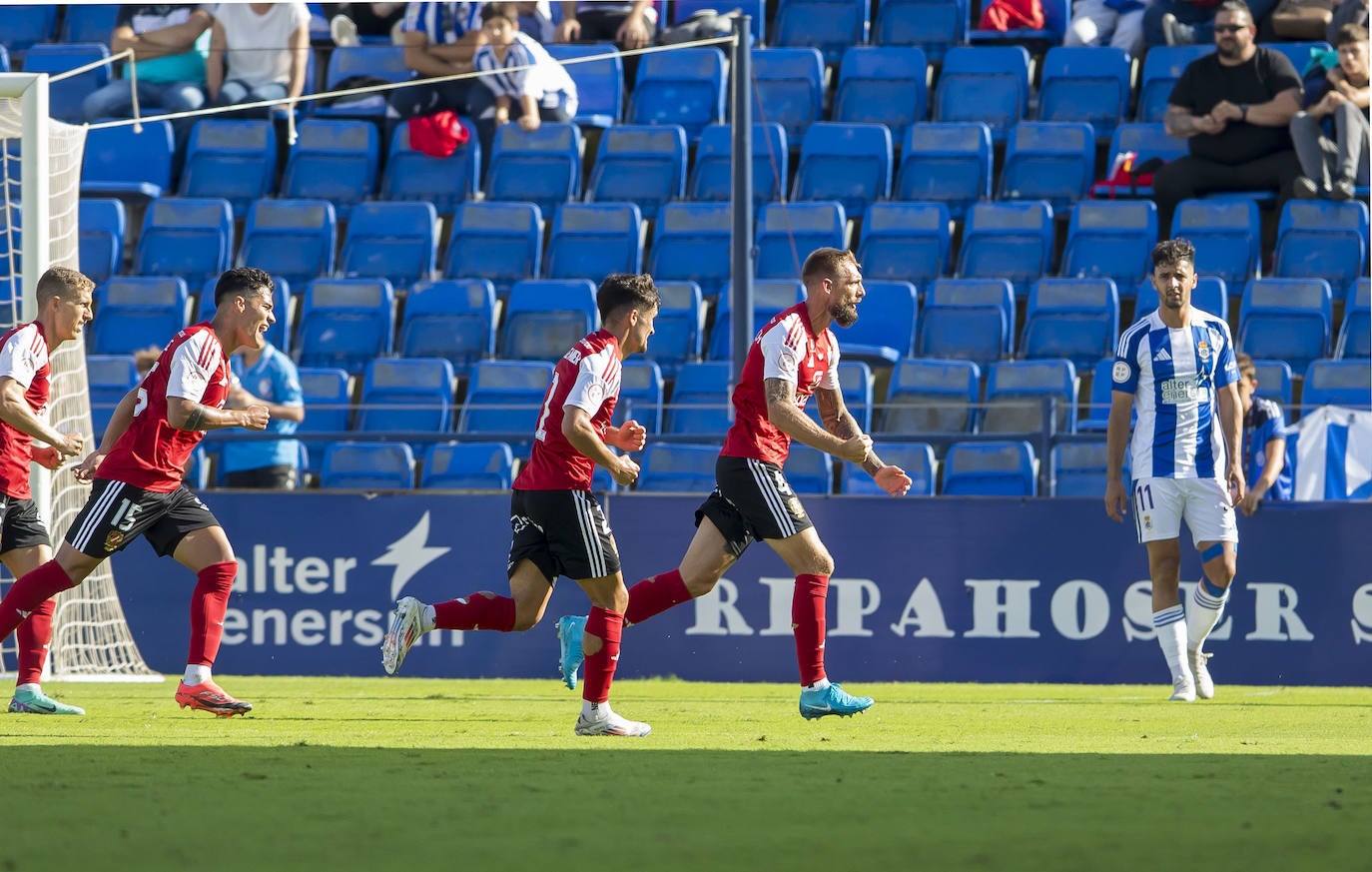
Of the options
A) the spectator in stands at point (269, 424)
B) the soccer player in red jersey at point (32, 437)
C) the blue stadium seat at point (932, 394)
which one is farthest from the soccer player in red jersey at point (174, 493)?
the blue stadium seat at point (932, 394)

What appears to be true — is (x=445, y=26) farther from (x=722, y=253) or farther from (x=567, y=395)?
(x=567, y=395)

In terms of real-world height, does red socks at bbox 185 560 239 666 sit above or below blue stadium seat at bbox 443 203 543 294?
below

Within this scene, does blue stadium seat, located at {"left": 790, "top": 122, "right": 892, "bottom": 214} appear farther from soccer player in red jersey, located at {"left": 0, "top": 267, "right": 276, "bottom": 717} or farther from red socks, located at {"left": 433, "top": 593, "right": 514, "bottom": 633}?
red socks, located at {"left": 433, "top": 593, "right": 514, "bottom": 633}

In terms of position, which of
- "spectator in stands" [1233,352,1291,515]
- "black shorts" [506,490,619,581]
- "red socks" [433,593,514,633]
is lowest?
"red socks" [433,593,514,633]

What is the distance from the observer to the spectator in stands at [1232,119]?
46.3 ft

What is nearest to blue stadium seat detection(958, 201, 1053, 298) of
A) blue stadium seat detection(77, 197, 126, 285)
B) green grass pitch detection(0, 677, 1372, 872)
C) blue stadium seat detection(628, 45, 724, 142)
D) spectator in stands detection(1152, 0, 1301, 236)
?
spectator in stands detection(1152, 0, 1301, 236)

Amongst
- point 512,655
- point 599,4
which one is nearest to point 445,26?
point 599,4

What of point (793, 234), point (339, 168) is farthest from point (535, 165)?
point (793, 234)

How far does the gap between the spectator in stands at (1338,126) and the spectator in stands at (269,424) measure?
7.52m

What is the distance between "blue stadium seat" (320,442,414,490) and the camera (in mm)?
13242

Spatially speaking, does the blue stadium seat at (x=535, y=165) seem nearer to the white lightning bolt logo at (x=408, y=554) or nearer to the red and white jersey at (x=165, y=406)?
the white lightning bolt logo at (x=408, y=554)

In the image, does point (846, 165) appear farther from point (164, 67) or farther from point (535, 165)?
point (164, 67)

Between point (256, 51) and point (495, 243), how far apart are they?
3122mm

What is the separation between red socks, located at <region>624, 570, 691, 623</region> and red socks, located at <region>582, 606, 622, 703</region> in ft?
3.30
